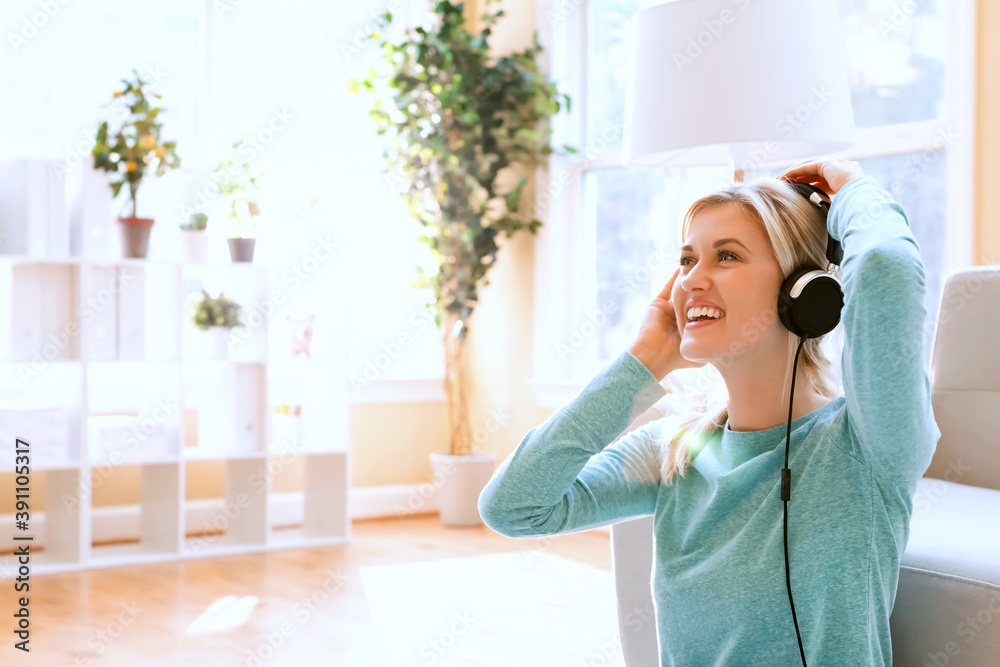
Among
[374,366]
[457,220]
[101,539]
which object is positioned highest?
[457,220]

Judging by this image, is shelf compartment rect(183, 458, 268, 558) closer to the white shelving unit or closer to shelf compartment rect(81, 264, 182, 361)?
the white shelving unit

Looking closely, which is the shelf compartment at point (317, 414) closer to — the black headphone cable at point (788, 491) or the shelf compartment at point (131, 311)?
the shelf compartment at point (131, 311)

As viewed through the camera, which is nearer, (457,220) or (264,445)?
(264,445)

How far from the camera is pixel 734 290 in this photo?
45.8 inches

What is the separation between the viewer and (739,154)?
2230 millimetres

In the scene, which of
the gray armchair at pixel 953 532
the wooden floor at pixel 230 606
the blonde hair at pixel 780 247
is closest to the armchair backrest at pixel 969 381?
the gray armchair at pixel 953 532

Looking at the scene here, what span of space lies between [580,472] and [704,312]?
0.93 ft

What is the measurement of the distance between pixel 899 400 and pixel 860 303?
0.11 m

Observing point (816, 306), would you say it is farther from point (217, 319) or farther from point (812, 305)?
point (217, 319)

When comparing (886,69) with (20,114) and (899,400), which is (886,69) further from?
(20,114)

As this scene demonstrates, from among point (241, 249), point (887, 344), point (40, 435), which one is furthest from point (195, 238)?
point (887, 344)

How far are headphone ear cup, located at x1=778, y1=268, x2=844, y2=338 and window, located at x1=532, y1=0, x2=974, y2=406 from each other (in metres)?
1.97

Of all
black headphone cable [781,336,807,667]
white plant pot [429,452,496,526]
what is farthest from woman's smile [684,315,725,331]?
white plant pot [429,452,496,526]

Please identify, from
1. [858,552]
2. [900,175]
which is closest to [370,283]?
[900,175]
